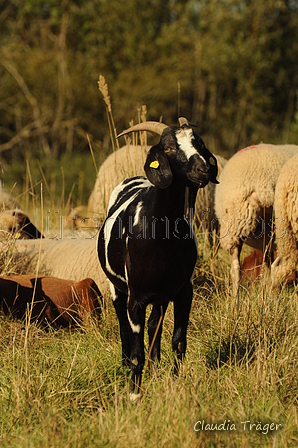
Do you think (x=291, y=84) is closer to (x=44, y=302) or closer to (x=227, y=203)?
(x=227, y=203)

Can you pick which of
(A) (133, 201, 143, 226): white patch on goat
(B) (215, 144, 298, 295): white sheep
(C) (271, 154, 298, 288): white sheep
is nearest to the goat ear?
(A) (133, 201, 143, 226): white patch on goat

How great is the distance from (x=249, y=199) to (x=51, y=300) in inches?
86.4

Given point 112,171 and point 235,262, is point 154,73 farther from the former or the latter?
point 235,262

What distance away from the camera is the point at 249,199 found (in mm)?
6184

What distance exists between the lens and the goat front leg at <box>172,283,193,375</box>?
3.80 metres

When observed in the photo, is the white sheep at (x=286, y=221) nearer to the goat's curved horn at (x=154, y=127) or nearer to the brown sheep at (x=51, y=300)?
the brown sheep at (x=51, y=300)

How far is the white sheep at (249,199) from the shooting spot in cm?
613

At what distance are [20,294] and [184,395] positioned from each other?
219 centimetres

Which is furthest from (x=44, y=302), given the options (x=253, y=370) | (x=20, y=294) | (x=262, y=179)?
(x=262, y=179)

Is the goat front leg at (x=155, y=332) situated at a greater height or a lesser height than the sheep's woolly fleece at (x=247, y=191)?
lesser

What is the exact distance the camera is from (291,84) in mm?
23922

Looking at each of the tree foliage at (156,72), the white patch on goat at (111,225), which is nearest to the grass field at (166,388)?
the white patch on goat at (111,225)

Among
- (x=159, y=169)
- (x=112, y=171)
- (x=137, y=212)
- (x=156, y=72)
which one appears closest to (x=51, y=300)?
(x=137, y=212)

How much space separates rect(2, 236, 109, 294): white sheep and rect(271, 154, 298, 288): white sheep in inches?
62.2
